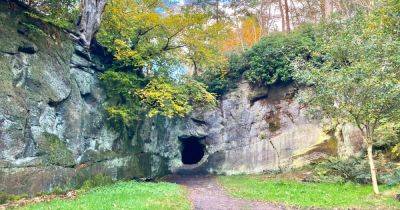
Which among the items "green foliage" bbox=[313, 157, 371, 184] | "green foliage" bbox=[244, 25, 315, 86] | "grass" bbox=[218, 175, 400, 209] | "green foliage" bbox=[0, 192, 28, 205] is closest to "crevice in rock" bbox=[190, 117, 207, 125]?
"green foliage" bbox=[244, 25, 315, 86]

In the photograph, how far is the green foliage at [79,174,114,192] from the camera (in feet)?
58.3

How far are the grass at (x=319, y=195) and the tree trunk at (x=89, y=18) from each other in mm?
11355

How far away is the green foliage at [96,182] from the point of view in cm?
1776

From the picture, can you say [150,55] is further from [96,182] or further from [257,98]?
[257,98]

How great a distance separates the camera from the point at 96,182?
18.8 meters

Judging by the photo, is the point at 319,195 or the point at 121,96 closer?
the point at 319,195

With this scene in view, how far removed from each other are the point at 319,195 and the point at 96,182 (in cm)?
1129

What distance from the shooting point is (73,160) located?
1769 cm

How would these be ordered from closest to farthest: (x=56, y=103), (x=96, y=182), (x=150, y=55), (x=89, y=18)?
(x=56, y=103) → (x=96, y=182) → (x=89, y=18) → (x=150, y=55)

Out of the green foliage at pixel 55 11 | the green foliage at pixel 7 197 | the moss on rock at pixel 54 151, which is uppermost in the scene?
the green foliage at pixel 55 11

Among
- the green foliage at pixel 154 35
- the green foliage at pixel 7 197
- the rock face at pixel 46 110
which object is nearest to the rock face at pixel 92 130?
the rock face at pixel 46 110

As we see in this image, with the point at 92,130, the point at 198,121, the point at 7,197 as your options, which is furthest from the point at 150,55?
the point at 7,197

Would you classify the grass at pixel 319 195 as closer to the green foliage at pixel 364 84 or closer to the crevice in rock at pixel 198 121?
the green foliage at pixel 364 84

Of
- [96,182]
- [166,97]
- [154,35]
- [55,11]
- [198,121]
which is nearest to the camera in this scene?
[55,11]
